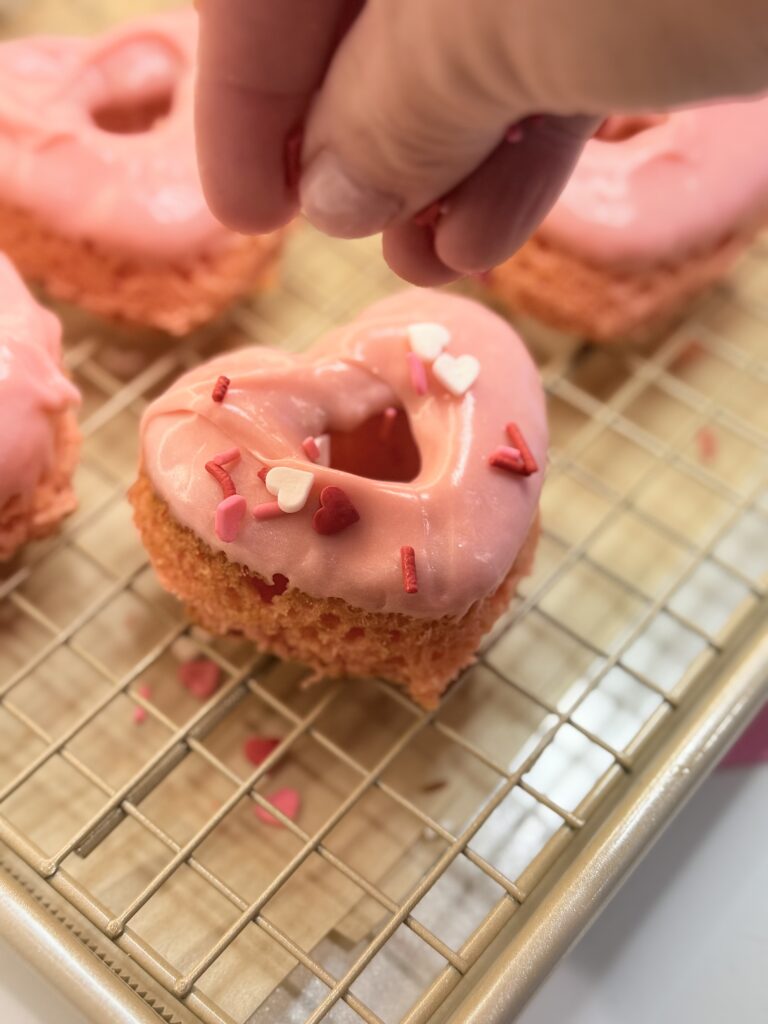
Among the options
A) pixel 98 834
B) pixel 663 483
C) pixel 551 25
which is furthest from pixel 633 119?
pixel 98 834

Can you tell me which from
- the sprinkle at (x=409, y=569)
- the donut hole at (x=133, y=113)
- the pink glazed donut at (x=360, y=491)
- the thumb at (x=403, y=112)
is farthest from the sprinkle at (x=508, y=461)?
the donut hole at (x=133, y=113)

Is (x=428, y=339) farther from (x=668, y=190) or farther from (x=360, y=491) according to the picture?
(x=668, y=190)

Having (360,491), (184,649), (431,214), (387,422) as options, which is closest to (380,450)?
(387,422)

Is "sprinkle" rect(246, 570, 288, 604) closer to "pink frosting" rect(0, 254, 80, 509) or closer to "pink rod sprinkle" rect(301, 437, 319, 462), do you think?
"pink rod sprinkle" rect(301, 437, 319, 462)

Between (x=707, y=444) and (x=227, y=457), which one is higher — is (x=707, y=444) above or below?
below

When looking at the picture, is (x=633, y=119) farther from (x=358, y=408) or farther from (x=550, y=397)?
(x=358, y=408)

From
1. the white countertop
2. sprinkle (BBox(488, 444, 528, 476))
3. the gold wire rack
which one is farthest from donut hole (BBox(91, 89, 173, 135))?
the white countertop

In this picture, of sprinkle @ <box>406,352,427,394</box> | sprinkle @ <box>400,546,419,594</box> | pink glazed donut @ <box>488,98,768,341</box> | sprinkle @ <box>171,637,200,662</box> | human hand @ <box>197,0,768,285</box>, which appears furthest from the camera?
pink glazed donut @ <box>488,98,768,341</box>

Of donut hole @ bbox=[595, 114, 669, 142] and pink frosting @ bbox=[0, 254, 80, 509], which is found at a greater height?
pink frosting @ bbox=[0, 254, 80, 509]
